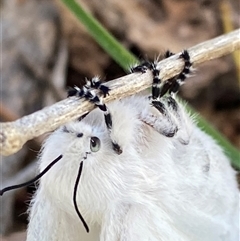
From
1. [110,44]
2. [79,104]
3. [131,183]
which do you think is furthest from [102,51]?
[79,104]

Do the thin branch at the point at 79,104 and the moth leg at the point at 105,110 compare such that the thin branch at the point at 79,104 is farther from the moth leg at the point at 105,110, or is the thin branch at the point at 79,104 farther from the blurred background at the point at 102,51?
the blurred background at the point at 102,51

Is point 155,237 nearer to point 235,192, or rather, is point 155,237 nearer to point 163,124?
point 163,124

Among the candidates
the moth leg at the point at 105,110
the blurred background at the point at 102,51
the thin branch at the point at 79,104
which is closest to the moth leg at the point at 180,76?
the thin branch at the point at 79,104

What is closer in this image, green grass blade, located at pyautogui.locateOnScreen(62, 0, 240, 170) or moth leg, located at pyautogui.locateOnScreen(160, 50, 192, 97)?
moth leg, located at pyautogui.locateOnScreen(160, 50, 192, 97)

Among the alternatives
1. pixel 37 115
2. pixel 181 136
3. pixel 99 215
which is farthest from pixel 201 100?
pixel 37 115

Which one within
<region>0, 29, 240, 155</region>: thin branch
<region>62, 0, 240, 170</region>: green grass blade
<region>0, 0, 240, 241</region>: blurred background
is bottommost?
<region>0, 29, 240, 155</region>: thin branch

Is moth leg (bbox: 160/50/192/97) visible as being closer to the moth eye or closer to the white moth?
the white moth

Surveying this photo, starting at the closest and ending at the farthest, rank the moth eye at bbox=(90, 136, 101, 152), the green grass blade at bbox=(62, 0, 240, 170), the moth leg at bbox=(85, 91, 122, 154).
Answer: the moth leg at bbox=(85, 91, 122, 154) → the moth eye at bbox=(90, 136, 101, 152) → the green grass blade at bbox=(62, 0, 240, 170)

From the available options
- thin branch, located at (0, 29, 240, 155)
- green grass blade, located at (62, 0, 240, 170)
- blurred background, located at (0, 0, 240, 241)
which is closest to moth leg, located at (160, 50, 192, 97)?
thin branch, located at (0, 29, 240, 155)
